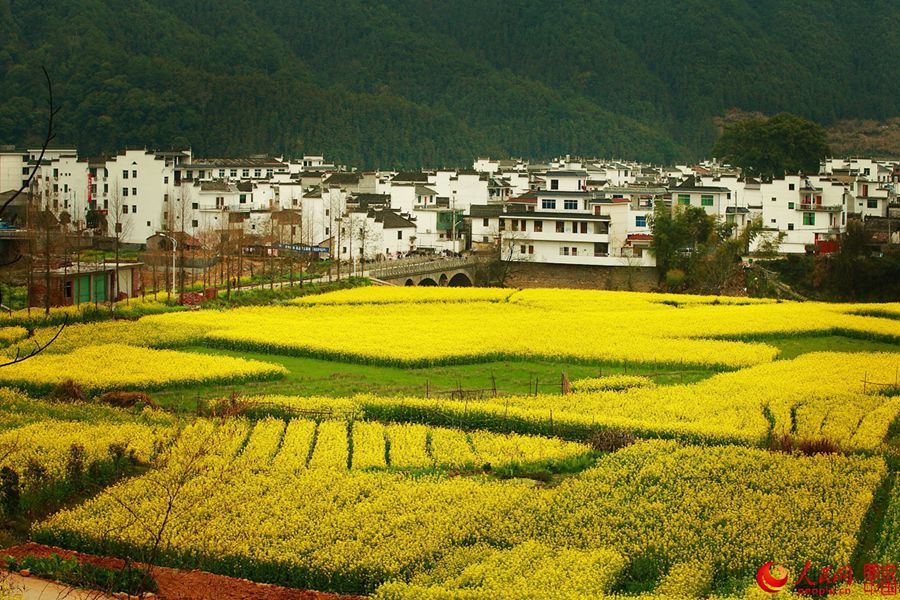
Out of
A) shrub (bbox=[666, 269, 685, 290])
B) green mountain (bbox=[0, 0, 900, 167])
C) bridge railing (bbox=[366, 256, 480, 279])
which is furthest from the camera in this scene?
green mountain (bbox=[0, 0, 900, 167])

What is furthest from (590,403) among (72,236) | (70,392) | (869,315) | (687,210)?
(687,210)

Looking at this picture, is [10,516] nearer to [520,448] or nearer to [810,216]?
[520,448]

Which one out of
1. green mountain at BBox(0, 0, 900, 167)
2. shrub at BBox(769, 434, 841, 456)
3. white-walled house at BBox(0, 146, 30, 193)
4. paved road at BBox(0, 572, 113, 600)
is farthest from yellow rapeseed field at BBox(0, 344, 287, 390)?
green mountain at BBox(0, 0, 900, 167)

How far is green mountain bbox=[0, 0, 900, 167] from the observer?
10562 centimetres

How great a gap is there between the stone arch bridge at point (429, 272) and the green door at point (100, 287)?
51.7 ft

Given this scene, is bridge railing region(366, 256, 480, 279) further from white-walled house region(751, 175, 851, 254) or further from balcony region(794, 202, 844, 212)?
balcony region(794, 202, 844, 212)

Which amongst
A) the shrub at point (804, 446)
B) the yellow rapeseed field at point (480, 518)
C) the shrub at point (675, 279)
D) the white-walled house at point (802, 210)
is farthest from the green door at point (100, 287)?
the white-walled house at point (802, 210)

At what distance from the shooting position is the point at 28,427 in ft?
85.9

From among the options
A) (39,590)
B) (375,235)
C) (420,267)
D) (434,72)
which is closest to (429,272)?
(420,267)

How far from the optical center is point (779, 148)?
94062 millimetres

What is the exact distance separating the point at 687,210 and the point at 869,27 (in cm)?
11313

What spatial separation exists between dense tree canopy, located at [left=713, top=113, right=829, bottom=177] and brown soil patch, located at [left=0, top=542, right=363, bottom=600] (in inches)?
3114

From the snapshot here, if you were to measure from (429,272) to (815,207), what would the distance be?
77.3 feet

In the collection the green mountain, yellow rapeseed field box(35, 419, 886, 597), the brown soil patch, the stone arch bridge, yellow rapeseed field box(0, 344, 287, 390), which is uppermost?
the green mountain
